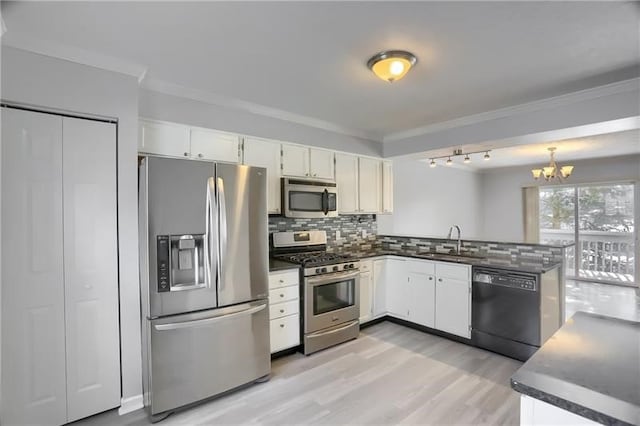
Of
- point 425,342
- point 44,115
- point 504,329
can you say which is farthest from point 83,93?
point 504,329

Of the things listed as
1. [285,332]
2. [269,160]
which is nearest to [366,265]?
[285,332]

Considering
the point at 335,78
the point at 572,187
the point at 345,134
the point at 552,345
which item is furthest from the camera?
the point at 572,187

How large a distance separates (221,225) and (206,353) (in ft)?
3.21

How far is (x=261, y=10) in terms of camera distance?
1.76 m

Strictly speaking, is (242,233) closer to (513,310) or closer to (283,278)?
(283,278)

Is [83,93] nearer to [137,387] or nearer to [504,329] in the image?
[137,387]

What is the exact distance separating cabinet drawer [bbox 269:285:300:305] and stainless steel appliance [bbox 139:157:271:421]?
1.10 feet

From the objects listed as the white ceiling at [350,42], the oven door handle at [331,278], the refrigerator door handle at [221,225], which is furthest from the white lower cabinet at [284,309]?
the white ceiling at [350,42]

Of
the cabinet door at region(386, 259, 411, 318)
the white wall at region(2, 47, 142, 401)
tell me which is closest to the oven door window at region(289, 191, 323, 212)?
the cabinet door at region(386, 259, 411, 318)

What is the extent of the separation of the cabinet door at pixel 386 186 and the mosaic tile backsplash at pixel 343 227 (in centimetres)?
33

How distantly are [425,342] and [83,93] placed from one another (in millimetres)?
3895

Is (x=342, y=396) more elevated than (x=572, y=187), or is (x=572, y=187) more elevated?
(x=572, y=187)

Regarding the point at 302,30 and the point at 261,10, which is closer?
the point at 261,10

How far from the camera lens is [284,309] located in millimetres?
3131
